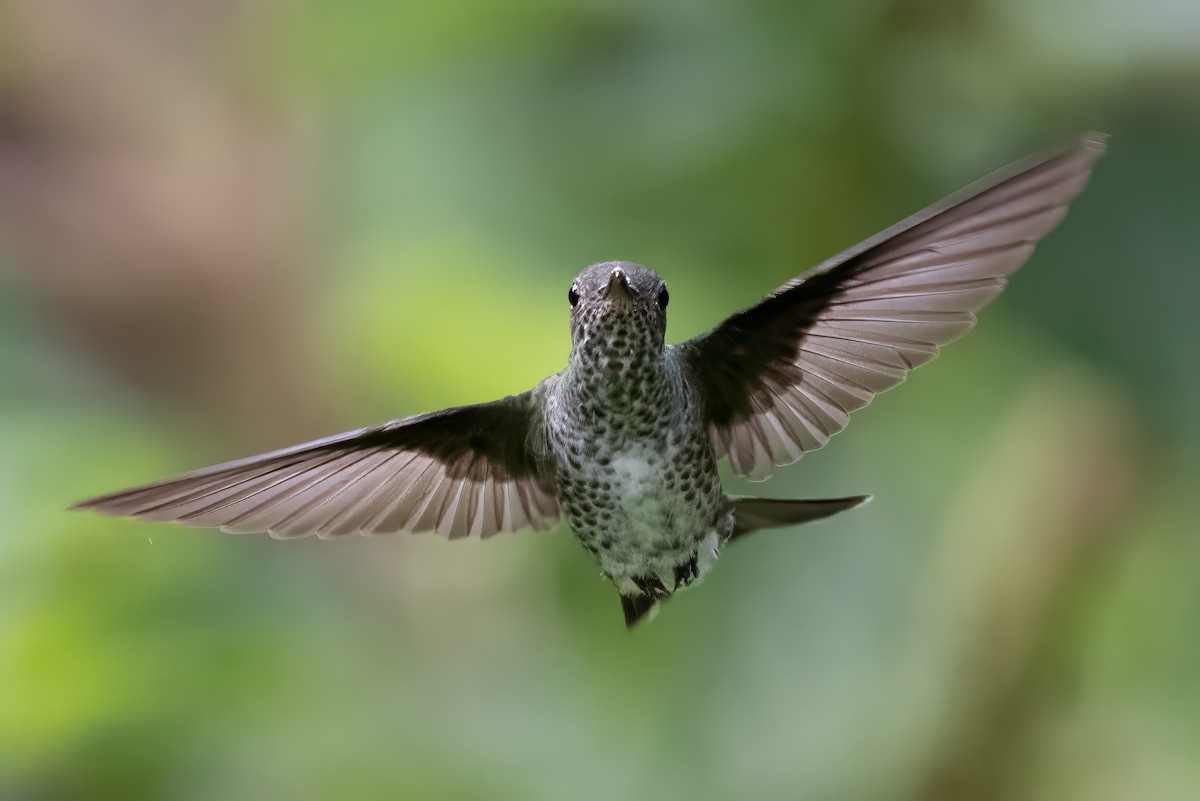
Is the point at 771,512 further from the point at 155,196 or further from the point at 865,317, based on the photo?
the point at 155,196

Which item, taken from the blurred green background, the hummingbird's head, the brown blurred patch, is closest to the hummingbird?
the hummingbird's head

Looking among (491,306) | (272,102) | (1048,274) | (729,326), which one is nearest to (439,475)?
(729,326)

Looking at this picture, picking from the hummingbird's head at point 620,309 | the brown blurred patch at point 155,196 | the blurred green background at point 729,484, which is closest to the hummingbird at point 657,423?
the hummingbird's head at point 620,309

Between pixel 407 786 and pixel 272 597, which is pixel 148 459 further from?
pixel 407 786

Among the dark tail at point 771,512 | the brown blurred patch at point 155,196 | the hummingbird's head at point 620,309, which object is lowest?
the dark tail at point 771,512

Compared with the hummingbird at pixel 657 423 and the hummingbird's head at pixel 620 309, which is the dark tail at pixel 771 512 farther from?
the hummingbird's head at pixel 620 309

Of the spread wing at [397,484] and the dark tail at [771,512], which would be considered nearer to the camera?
the spread wing at [397,484]

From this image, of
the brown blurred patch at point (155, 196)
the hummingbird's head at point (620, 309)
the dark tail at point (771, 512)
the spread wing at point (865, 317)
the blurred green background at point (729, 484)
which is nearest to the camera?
the spread wing at point (865, 317)

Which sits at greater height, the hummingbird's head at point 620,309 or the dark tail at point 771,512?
the hummingbird's head at point 620,309
